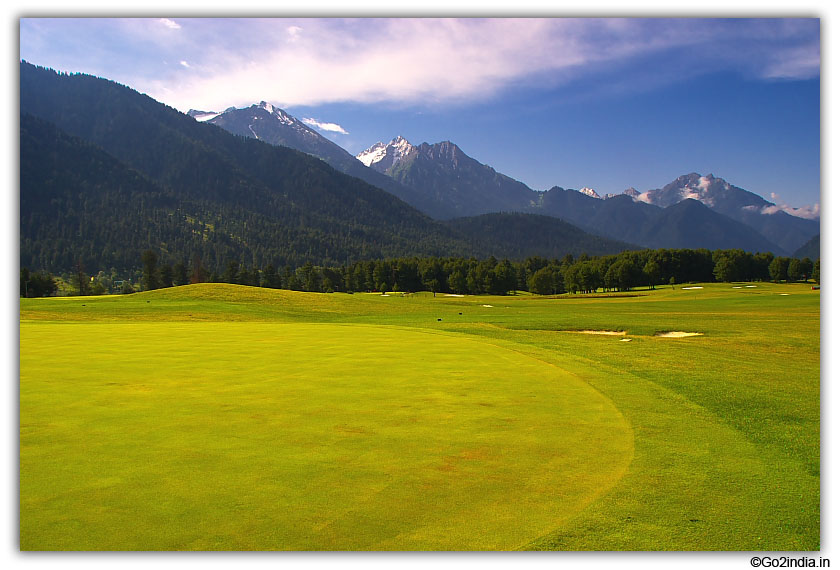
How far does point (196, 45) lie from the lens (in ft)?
36.1

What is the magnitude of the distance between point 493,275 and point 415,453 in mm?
114829

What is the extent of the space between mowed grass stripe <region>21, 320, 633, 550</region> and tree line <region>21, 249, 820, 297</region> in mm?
85630

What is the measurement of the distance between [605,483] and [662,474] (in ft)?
3.18

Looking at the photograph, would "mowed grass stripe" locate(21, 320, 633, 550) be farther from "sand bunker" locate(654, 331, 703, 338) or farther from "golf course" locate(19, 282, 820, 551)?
"sand bunker" locate(654, 331, 703, 338)

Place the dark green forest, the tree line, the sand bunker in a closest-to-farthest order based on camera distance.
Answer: the sand bunker < the tree line < the dark green forest

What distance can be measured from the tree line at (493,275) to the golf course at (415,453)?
82.9 metres

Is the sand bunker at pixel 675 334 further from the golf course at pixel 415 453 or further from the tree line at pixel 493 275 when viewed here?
the tree line at pixel 493 275

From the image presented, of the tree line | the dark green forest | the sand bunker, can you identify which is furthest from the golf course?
the dark green forest

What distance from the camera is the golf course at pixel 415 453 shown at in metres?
5.54

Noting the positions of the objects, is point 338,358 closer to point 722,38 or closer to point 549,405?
point 549,405

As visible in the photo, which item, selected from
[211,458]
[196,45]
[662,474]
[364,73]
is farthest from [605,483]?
[196,45]

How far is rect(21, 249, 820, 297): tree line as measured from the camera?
97250 mm

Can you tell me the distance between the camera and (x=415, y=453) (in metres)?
7.41

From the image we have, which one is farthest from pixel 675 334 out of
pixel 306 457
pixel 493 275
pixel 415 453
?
pixel 493 275
